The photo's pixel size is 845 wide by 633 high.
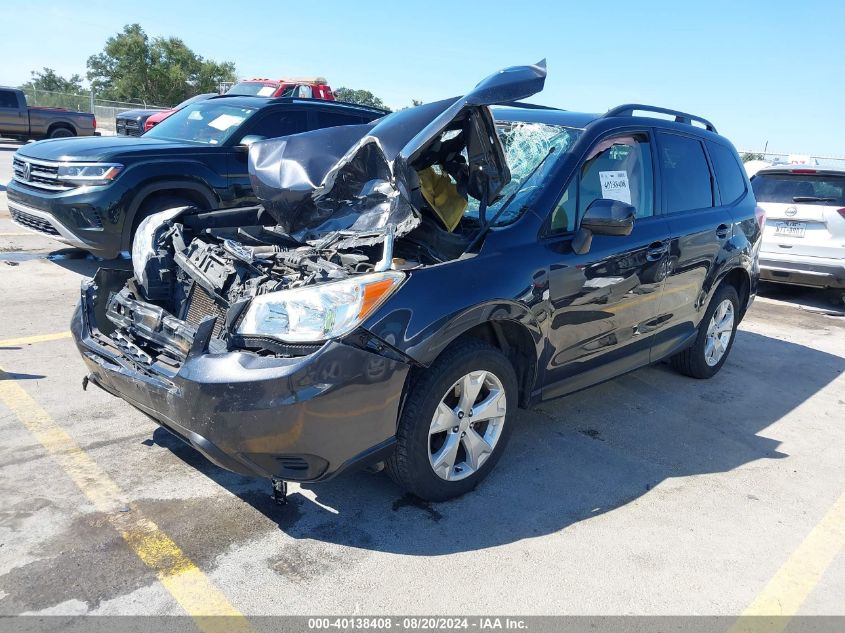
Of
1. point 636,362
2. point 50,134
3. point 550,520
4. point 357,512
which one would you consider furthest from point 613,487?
point 50,134

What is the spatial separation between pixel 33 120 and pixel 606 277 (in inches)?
976

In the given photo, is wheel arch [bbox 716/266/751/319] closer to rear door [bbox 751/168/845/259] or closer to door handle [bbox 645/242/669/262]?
door handle [bbox 645/242/669/262]

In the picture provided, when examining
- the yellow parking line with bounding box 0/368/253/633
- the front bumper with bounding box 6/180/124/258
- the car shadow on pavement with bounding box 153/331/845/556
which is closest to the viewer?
the yellow parking line with bounding box 0/368/253/633

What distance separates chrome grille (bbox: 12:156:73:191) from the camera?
22.8 ft

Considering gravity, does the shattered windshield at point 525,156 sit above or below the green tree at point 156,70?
below

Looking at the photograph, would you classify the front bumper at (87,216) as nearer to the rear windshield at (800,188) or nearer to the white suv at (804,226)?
the rear windshield at (800,188)

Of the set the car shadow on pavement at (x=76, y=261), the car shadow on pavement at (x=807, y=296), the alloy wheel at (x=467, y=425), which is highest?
the alloy wheel at (x=467, y=425)

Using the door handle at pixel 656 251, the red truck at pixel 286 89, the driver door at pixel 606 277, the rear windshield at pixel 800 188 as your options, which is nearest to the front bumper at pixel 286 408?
the driver door at pixel 606 277

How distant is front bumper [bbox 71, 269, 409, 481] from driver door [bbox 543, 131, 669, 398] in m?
1.21

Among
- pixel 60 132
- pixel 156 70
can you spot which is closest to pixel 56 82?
pixel 156 70

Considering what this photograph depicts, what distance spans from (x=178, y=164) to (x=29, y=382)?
3313 mm

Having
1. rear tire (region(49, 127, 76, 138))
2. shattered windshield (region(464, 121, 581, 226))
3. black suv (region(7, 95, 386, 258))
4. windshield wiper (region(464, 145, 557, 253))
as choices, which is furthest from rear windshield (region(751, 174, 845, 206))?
rear tire (region(49, 127, 76, 138))

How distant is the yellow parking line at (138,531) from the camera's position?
8.55 ft

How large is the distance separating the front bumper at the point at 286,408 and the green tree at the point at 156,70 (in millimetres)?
57775
